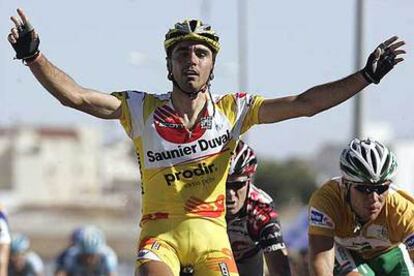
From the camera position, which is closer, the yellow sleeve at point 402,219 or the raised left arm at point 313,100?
the raised left arm at point 313,100

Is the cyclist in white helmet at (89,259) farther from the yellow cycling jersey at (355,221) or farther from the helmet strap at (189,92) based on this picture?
the helmet strap at (189,92)

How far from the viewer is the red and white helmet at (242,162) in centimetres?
1139

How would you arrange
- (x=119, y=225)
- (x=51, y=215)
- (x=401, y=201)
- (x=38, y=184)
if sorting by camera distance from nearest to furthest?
(x=401, y=201) → (x=119, y=225) → (x=51, y=215) → (x=38, y=184)

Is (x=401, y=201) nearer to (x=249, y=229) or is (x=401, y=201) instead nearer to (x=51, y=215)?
(x=249, y=229)

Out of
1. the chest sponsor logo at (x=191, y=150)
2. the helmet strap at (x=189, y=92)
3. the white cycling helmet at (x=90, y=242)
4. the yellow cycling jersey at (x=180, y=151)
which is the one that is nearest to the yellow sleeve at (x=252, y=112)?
the yellow cycling jersey at (x=180, y=151)

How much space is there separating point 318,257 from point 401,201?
0.85 meters

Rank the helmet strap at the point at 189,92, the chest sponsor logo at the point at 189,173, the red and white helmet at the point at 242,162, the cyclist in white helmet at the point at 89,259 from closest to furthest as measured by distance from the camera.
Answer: the chest sponsor logo at the point at 189,173 → the helmet strap at the point at 189,92 → the red and white helmet at the point at 242,162 → the cyclist in white helmet at the point at 89,259

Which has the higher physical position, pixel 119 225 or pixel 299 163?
pixel 299 163

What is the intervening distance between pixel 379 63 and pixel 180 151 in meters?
1.43

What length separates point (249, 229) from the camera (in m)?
11.7

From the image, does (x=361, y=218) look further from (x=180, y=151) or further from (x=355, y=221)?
(x=180, y=151)

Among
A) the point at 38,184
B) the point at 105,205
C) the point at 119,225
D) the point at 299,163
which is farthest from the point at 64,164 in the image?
the point at 299,163

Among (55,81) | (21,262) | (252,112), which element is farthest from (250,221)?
(21,262)

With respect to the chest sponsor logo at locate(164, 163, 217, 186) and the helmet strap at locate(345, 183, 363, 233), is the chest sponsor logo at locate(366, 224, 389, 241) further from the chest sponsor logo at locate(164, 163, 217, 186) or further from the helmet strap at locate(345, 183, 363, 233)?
the chest sponsor logo at locate(164, 163, 217, 186)
